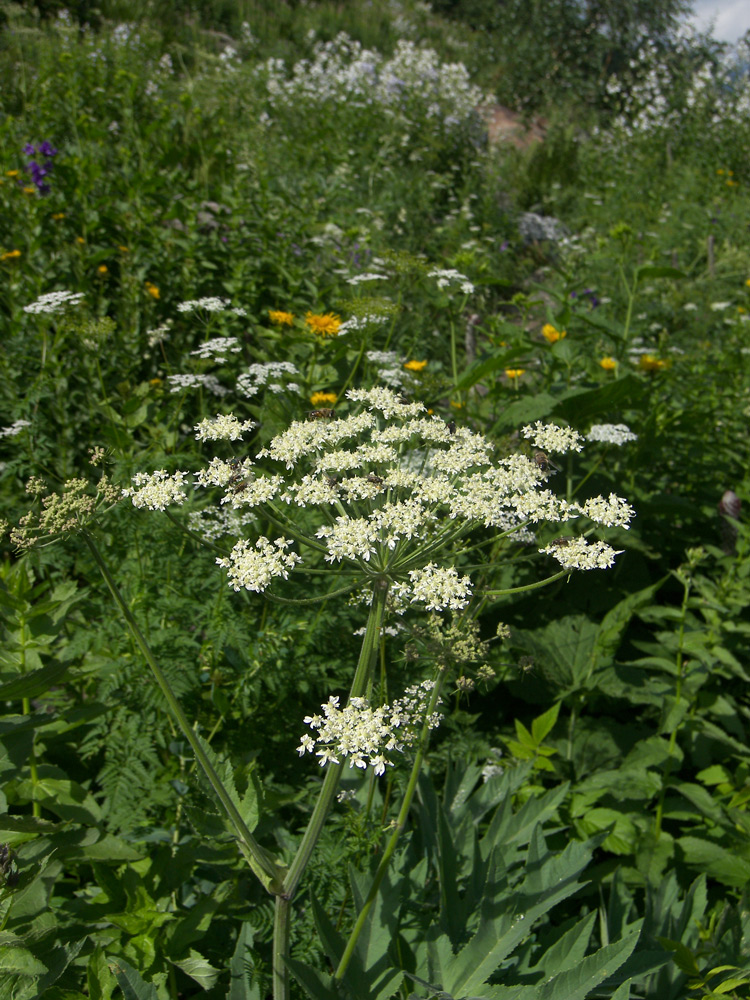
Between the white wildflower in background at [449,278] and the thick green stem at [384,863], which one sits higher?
the white wildflower in background at [449,278]

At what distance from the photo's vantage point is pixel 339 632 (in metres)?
2.75

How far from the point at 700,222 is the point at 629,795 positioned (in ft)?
29.4

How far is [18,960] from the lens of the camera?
1.51 meters

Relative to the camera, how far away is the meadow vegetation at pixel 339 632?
1734 millimetres

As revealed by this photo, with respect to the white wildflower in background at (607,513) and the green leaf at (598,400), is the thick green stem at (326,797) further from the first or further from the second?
the green leaf at (598,400)

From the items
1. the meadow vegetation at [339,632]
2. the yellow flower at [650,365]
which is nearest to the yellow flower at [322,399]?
the meadow vegetation at [339,632]

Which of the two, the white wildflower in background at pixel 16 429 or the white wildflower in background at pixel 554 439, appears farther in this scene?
the white wildflower in background at pixel 16 429

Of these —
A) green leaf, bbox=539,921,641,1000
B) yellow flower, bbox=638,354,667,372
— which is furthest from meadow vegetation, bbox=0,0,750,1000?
yellow flower, bbox=638,354,667,372

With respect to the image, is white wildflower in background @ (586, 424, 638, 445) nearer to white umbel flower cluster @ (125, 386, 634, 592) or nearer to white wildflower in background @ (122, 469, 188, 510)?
white umbel flower cluster @ (125, 386, 634, 592)

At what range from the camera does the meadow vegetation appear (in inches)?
68.3

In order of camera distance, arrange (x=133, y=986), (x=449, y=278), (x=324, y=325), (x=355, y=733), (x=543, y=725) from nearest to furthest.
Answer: (x=355, y=733) < (x=133, y=986) < (x=543, y=725) < (x=324, y=325) < (x=449, y=278)

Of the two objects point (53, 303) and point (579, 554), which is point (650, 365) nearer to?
point (579, 554)

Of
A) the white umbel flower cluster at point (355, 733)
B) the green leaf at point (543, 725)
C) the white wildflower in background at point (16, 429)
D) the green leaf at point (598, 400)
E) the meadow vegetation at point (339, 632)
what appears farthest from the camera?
the green leaf at point (598, 400)

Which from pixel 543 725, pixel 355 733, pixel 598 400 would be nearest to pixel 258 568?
pixel 355 733
